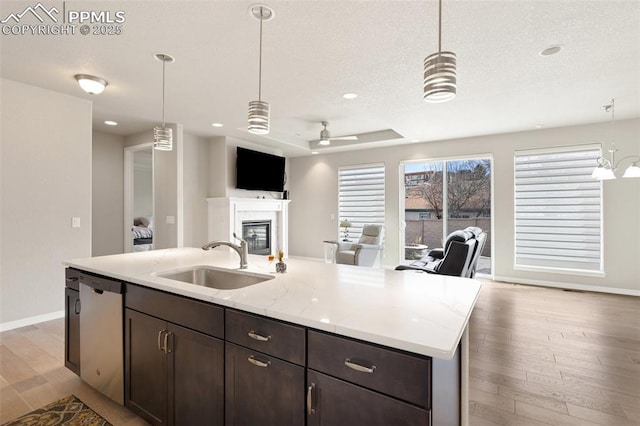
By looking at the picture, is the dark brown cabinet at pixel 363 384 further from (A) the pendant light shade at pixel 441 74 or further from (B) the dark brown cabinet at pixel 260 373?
(A) the pendant light shade at pixel 441 74

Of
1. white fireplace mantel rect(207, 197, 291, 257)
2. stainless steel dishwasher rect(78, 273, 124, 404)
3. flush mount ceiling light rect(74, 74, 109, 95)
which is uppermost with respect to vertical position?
flush mount ceiling light rect(74, 74, 109, 95)

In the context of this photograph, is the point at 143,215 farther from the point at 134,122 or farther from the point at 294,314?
the point at 294,314

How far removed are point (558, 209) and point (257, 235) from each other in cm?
547

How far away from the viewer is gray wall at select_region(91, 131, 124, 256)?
18.3 ft

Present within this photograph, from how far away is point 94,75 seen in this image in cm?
321

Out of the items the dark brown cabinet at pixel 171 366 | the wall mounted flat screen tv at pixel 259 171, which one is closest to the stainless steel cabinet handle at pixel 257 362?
the dark brown cabinet at pixel 171 366

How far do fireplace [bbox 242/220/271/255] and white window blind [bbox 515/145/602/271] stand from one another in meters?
4.80

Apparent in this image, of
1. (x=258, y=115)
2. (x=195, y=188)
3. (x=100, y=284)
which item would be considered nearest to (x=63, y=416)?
(x=100, y=284)

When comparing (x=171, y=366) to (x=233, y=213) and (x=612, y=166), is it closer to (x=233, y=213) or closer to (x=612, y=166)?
(x=233, y=213)

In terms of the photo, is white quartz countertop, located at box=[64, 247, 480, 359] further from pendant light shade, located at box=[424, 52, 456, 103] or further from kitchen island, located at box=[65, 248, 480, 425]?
pendant light shade, located at box=[424, 52, 456, 103]

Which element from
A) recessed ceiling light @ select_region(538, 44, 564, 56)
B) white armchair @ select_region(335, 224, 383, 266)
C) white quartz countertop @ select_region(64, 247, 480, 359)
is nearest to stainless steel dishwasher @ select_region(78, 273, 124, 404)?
white quartz countertop @ select_region(64, 247, 480, 359)

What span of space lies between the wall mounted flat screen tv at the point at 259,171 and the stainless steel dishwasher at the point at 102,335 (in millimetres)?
4062

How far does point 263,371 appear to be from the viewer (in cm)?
135

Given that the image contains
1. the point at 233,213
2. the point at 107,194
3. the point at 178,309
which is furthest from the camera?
the point at 233,213
